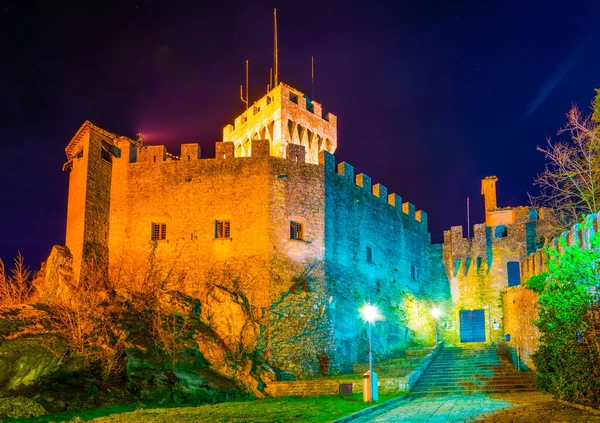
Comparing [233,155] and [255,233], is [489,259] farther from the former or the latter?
[233,155]

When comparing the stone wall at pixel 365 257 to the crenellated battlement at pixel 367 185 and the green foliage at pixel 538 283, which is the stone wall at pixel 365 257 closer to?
the crenellated battlement at pixel 367 185

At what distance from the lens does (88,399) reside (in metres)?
16.8

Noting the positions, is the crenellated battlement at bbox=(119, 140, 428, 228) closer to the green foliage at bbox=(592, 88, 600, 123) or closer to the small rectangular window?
the small rectangular window

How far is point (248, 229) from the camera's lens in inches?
976

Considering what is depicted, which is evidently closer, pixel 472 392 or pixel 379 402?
pixel 379 402

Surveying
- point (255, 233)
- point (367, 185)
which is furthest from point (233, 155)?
point (367, 185)

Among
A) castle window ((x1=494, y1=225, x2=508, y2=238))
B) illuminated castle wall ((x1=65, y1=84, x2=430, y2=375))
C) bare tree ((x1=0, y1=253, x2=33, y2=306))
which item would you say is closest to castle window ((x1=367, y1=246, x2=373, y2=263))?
illuminated castle wall ((x1=65, y1=84, x2=430, y2=375))

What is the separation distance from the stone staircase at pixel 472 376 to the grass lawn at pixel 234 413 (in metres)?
3.63

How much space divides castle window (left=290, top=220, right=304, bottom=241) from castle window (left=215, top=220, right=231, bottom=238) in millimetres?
2640

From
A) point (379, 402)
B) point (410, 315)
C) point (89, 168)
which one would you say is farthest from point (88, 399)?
point (410, 315)

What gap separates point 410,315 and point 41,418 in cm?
2140

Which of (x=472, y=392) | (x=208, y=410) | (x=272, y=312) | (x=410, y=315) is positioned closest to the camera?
(x=208, y=410)

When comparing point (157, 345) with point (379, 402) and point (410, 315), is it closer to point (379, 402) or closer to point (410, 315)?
point (379, 402)

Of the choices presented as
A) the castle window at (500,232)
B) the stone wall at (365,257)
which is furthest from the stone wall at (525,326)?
the castle window at (500,232)
